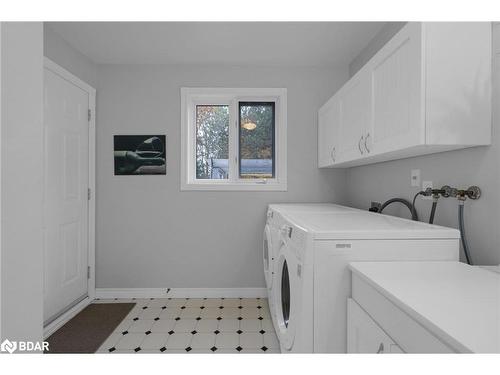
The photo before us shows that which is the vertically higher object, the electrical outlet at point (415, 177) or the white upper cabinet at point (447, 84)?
the white upper cabinet at point (447, 84)

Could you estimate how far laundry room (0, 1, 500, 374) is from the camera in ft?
2.03

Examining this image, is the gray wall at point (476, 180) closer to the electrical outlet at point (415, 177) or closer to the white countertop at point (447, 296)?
the electrical outlet at point (415, 177)

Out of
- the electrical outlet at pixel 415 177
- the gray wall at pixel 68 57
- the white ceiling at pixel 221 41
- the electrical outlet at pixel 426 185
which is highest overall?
the white ceiling at pixel 221 41

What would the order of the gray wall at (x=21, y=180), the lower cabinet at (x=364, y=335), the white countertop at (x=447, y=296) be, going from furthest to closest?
the lower cabinet at (x=364, y=335)
the white countertop at (x=447, y=296)
the gray wall at (x=21, y=180)

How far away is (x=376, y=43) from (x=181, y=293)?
2889 mm

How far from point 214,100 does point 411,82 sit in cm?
205

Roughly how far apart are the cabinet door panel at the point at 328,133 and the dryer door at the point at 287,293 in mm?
1043

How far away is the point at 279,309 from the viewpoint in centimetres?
176

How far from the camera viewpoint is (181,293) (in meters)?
2.78

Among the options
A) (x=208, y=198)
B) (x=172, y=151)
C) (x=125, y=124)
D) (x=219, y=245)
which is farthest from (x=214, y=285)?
(x=125, y=124)

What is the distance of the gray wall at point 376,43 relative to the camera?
77.9 inches

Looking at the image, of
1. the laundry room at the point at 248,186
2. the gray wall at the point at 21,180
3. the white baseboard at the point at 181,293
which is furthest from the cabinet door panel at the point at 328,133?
the gray wall at the point at 21,180

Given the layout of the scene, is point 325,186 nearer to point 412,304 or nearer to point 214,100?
point 214,100
